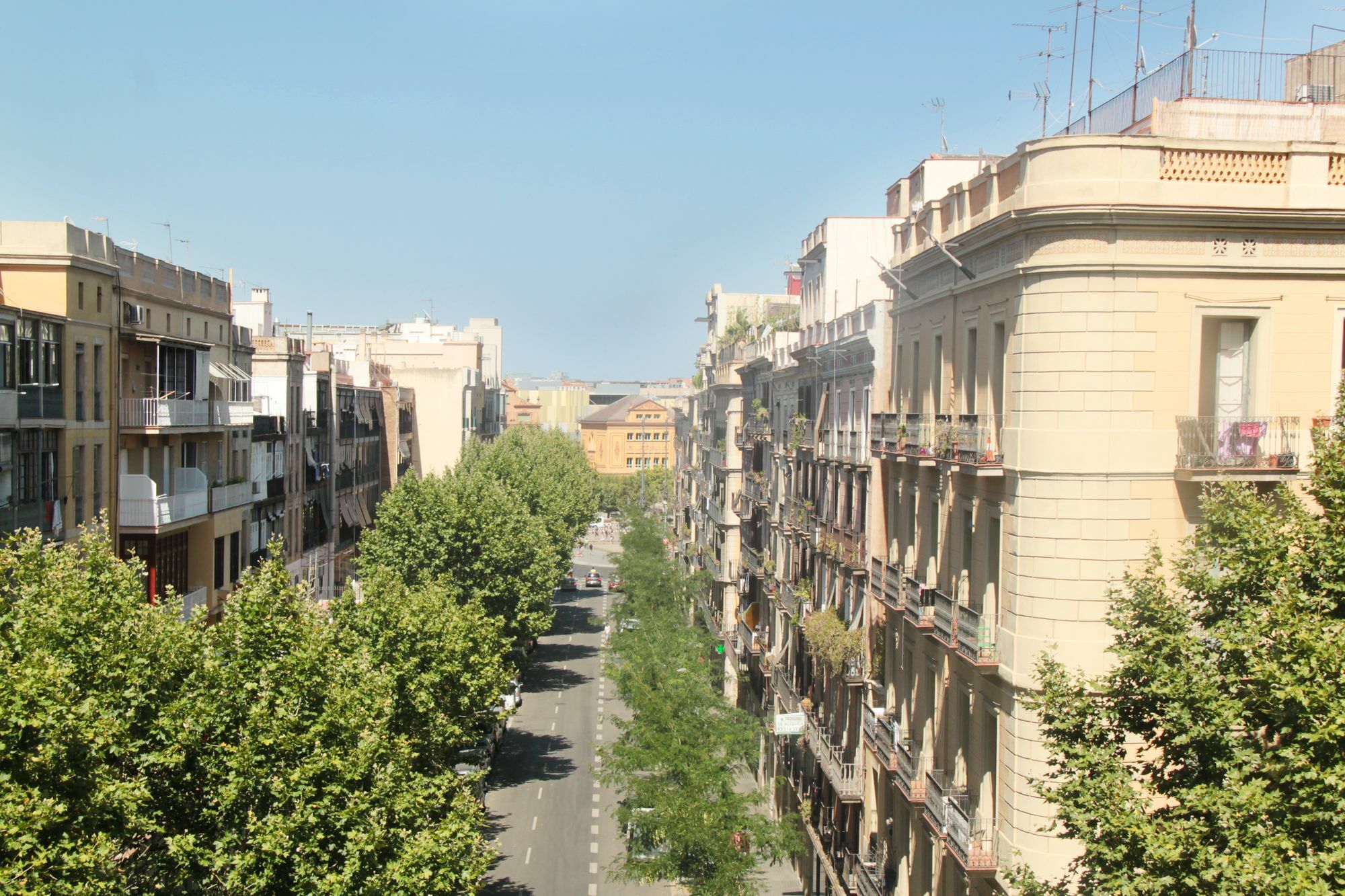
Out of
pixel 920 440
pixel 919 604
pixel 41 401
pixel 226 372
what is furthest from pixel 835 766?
pixel 226 372

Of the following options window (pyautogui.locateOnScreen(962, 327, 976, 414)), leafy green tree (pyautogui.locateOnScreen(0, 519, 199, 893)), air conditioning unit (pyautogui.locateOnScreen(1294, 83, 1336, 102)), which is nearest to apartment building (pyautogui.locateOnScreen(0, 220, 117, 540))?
leafy green tree (pyautogui.locateOnScreen(0, 519, 199, 893))

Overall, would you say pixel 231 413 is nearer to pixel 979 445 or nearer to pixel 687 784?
pixel 687 784

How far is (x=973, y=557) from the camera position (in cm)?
2142

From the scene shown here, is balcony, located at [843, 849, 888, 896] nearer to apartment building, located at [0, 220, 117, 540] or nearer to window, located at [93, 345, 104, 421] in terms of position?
apartment building, located at [0, 220, 117, 540]

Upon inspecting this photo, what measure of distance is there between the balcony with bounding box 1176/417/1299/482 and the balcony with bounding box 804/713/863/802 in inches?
584

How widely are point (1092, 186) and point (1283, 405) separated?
14.8 feet

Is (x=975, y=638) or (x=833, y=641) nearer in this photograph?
(x=975, y=638)

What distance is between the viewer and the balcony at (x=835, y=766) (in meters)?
30.1

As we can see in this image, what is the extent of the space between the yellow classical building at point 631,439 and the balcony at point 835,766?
466ft

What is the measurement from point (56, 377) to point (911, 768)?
21.8 metres

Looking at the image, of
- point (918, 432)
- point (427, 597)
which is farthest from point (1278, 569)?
point (427, 597)

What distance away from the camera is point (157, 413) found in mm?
33281

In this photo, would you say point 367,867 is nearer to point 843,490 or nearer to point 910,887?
point 910,887

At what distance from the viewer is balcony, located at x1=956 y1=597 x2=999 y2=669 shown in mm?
19516
